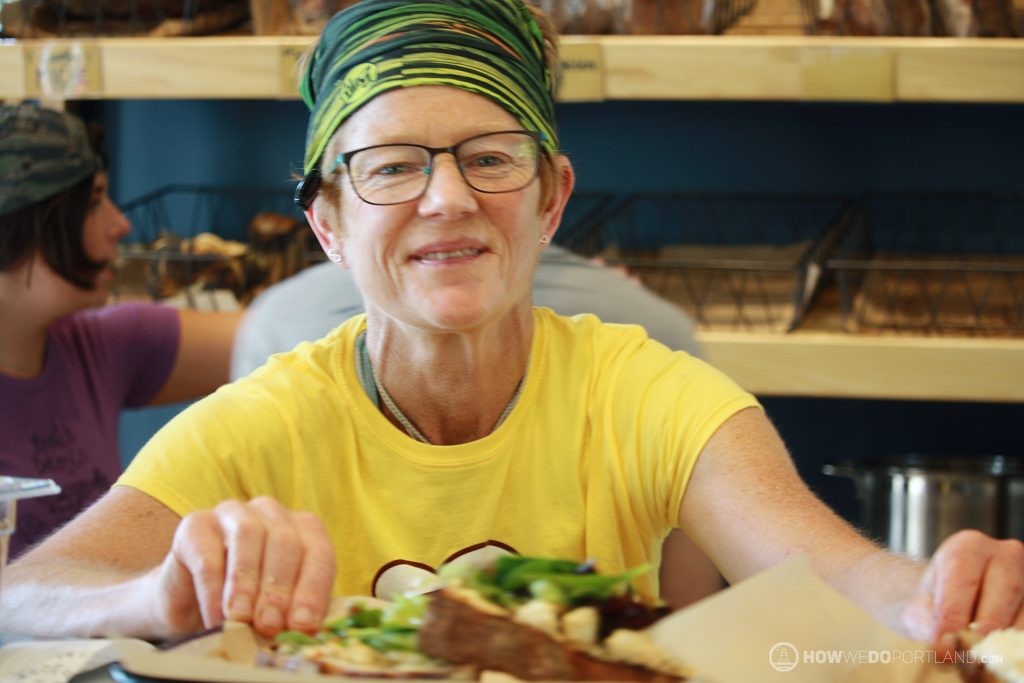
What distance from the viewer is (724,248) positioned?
88.8 inches

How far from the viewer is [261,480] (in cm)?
110

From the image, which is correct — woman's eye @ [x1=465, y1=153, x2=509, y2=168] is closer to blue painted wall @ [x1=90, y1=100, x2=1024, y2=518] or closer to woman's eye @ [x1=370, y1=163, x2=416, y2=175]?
woman's eye @ [x1=370, y1=163, x2=416, y2=175]

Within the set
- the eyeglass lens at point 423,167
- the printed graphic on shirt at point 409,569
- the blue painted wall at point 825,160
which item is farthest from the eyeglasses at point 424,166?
the blue painted wall at point 825,160

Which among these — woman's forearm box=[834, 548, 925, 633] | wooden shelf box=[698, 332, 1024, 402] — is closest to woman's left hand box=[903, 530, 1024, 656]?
woman's forearm box=[834, 548, 925, 633]

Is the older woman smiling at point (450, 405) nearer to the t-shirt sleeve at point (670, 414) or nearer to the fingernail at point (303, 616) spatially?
the t-shirt sleeve at point (670, 414)

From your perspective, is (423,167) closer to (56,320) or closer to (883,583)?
(883,583)

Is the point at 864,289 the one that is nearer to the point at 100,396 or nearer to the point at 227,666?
the point at 100,396

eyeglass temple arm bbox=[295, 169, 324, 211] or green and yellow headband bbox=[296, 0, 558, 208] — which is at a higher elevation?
green and yellow headband bbox=[296, 0, 558, 208]

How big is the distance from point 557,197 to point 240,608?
56 centimetres

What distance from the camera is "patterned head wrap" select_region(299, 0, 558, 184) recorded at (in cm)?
106

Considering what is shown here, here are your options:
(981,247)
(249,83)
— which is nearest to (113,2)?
(249,83)

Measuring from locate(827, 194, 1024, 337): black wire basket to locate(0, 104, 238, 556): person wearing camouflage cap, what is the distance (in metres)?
1.01

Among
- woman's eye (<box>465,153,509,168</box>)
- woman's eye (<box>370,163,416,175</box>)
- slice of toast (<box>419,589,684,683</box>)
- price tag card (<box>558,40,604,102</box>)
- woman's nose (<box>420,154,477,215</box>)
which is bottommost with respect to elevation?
slice of toast (<box>419,589,684,683</box>)

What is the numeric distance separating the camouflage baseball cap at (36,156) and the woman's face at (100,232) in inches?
1.7
